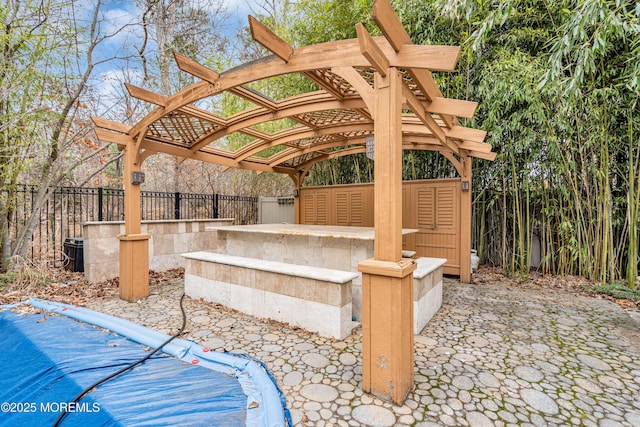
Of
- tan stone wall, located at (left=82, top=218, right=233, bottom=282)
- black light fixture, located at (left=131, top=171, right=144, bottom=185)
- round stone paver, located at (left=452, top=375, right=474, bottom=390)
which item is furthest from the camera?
tan stone wall, located at (left=82, top=218, right=233, bottom=282)

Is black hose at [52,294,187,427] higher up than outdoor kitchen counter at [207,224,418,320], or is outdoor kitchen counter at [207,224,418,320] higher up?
outdoor kitchen counter at [207,224,418,320]

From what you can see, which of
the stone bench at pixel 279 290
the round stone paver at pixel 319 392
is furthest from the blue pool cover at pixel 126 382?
the stone bench at pixel 279 290

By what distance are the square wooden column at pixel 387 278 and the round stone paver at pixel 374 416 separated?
11cm

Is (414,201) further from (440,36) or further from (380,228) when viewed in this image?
(380,228)

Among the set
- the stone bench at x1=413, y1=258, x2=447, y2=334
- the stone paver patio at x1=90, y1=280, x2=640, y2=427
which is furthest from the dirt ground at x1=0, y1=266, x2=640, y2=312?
the stone bench at x1=413, y1=258, x2=447, y2=334

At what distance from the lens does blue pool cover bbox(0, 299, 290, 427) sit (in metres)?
1.82

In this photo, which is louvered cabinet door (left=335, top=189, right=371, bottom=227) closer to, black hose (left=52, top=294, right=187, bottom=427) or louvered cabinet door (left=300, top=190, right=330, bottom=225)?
louvered cabinet door (left=300, top=190, right=330, bottom=225)

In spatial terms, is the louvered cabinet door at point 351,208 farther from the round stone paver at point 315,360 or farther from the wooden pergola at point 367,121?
the round stone paver at point 315,360

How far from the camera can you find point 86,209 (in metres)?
5.85

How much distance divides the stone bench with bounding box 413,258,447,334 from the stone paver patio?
4.5 inches

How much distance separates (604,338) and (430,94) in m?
3.05

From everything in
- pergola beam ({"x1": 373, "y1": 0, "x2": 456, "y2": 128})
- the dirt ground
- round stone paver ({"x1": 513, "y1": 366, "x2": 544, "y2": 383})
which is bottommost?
round stone paver ({"x1": 513, "y1": 366, "x2": 544, "y2": 383})

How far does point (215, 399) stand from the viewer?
1.96 m

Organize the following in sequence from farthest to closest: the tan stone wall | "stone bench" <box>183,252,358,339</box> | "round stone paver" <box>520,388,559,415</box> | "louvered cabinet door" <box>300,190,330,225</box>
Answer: "louvered cabinet door" <box>300,190,330,225</box>
the tan stone wall
"stone bench" <box>183,252,358,339</box>
"round stone paver" <box>520,388,559,415</box>
